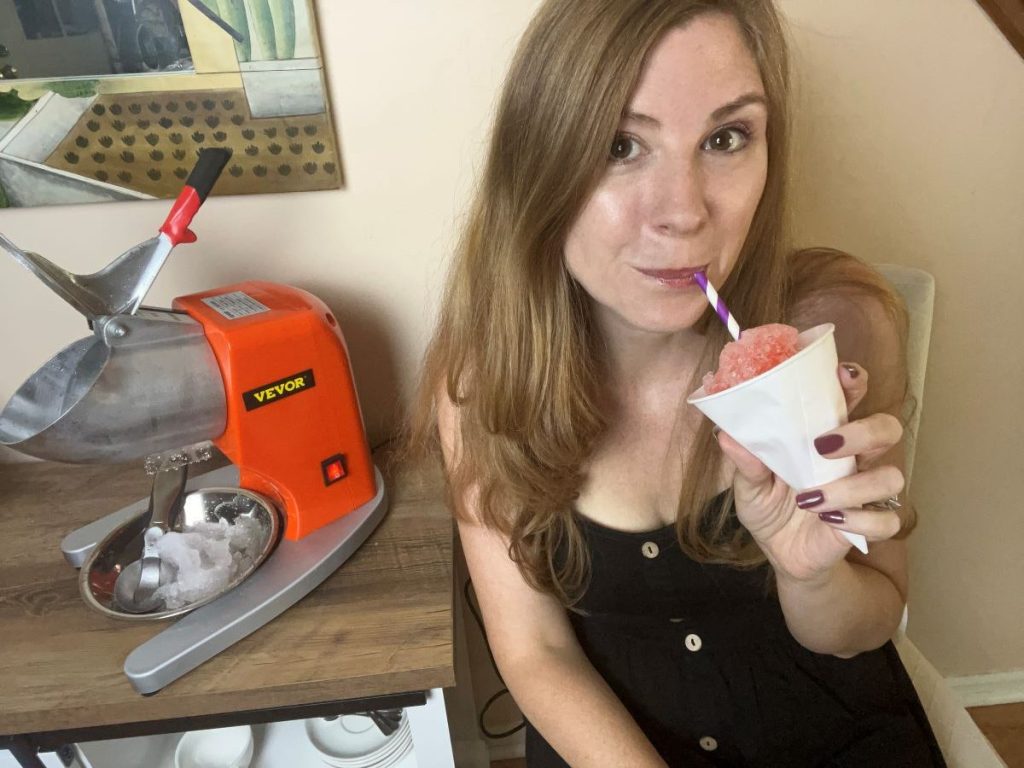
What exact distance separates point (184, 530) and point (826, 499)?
2.40ft

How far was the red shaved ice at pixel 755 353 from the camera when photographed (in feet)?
1.79

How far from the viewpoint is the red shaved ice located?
0.55 m

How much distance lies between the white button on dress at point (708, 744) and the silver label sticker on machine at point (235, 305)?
0.76 metres

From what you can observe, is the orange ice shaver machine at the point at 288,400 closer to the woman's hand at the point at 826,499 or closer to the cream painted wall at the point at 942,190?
the woman's hand at the point at 826,499

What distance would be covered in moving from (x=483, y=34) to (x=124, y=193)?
53 cm

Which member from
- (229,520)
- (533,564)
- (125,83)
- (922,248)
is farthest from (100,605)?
(922,248)

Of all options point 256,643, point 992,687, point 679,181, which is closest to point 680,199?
point 679,181

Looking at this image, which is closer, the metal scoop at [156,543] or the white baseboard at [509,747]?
the metal scoop at [156,543]

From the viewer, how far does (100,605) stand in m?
0.85

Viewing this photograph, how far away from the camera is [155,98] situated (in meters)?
0.92

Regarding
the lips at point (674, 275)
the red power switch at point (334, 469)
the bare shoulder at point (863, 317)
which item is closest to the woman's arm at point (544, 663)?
the red power switch at point (334, 469)

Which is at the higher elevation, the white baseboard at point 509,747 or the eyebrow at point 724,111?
the eyebrow at point 724,111

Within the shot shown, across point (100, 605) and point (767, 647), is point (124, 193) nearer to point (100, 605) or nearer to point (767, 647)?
point (100, 605)

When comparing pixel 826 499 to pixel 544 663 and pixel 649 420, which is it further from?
pixel 544 663
